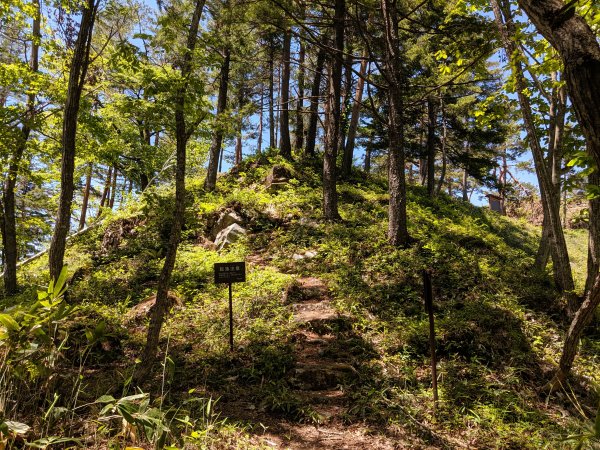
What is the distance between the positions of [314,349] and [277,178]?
8.38m

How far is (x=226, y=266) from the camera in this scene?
6.16 meters

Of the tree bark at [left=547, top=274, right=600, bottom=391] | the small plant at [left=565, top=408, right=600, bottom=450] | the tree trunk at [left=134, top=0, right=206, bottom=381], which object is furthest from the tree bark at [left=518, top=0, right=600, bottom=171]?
the tree trunk at [left=134, top=0, right=206, bottom=381]

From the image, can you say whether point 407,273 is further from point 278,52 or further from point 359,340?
point 278,52

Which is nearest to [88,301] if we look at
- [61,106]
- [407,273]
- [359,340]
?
[61,106]

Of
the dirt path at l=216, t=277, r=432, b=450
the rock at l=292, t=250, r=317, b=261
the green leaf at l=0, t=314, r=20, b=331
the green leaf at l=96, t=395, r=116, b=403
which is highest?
the rock at l=292, t=250, r=317, b=261

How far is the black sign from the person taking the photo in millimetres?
6074

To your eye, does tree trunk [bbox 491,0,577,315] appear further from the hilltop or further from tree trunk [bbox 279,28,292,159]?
tree trunk [bbox 279,28,292,159]

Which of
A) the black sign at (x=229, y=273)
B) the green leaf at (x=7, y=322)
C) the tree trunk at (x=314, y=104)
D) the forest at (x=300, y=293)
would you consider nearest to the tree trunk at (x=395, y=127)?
the forest at (x=300, y=293)

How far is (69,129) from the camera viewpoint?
6.06 meters

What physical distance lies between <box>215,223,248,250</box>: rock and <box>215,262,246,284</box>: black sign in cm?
389

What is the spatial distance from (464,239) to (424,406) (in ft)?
18.7

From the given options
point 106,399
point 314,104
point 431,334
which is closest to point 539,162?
point 431,334

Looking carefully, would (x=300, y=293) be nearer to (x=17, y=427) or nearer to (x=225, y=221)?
(x=225, y=221)

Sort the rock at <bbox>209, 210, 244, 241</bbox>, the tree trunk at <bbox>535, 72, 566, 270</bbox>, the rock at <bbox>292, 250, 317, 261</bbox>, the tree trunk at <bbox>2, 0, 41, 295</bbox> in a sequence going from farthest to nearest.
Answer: the rock at <bbox>209, 210, 244, 241</bbox>, the tree trunk at <bbox>2, 0, 41, 295</bbox>, the rock at <bbox>292, 250, 317, 261</bbox>, the tree trunk at <bbox>535, 72, 566, 270</bbox>
